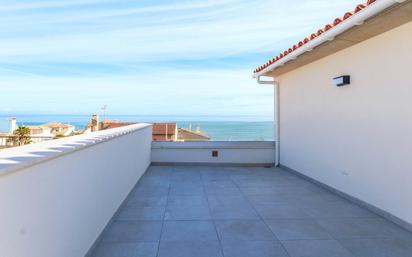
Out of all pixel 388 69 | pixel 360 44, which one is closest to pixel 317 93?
pixel 360 44

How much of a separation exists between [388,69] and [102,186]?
3.91 m

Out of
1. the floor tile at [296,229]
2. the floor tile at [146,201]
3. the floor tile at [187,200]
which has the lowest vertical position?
the floor tile at [296,229]

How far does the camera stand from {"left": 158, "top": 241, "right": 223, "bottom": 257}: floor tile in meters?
2.97

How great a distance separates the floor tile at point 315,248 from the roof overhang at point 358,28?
2.53m

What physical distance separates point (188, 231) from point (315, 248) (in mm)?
1421

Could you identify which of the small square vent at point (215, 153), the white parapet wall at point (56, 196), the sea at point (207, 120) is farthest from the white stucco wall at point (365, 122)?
the white parapet wall at point (56, 196)

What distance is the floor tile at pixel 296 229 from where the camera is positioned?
3.42 meters

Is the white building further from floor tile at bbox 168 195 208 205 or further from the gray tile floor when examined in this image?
floor tile at bbox 168 195 208 205

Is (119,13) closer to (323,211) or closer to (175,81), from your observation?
(323,211)

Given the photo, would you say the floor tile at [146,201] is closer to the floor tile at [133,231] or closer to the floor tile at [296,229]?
the floor tile at [133,231]

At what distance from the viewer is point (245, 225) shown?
12.4ft

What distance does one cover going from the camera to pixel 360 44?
15.0 feet

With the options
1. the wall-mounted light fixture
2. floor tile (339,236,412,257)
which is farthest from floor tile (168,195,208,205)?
the wall-mounted light fixture

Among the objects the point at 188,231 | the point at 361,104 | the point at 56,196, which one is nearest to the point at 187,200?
the point at 188,231
